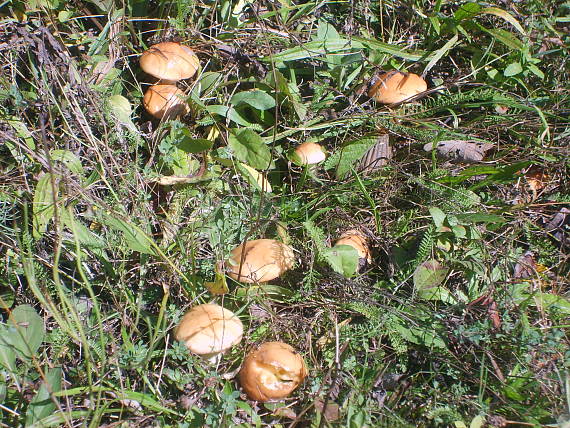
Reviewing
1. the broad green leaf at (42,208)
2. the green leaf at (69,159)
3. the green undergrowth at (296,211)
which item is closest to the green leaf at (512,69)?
the green undergrowth at (296,211)

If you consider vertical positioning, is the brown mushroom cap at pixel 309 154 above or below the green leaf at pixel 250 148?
below

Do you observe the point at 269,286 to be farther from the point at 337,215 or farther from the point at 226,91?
the point at 226,91

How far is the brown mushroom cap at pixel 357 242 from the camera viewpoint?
2.58 m

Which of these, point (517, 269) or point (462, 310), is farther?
point (517, 269)

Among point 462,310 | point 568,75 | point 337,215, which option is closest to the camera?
point 462,310

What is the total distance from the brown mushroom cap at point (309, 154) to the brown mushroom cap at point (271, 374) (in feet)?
3.42

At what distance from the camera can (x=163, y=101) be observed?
2.83 metres

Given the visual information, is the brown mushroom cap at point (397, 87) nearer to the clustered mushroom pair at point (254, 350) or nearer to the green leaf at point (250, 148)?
the green leaf at point (250, 148)

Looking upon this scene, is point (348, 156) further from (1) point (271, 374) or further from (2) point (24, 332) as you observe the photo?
(2) point (24, 332)

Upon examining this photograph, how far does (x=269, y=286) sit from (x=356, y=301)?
0.41 meters

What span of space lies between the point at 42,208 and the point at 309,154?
1.33 meters

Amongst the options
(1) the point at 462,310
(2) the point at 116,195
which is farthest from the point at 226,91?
(1) the point at 462,310

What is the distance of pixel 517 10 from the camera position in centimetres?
313

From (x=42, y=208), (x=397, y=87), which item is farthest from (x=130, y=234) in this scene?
(x=397, y=87)
